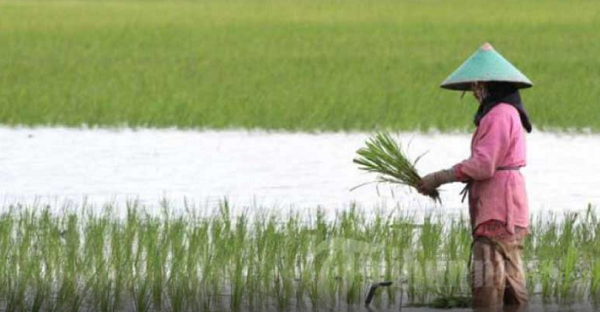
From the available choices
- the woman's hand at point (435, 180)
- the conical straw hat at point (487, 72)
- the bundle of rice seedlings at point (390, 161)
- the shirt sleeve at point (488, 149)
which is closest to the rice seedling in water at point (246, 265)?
the bundle of rice seedlings at point (390, 161)

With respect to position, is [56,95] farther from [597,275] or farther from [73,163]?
[597,275]

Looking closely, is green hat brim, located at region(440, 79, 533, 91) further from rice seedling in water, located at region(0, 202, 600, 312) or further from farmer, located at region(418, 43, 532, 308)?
rice seedling in water, located at region(0, 202, 600, 312)

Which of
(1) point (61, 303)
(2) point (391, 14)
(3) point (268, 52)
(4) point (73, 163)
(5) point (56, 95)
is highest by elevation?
(2) point (391, 14)

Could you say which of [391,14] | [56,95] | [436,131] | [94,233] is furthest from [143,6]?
[94,233]

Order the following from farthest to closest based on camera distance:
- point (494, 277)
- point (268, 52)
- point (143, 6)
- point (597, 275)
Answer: point (143, 6), point (268, 52), point (597, 275), point (494, 277)

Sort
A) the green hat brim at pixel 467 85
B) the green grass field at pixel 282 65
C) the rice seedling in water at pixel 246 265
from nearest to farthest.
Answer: the green hat brim at pixel 467 85
the rice seedling in water at pixel 246 265
the green grass field at pixel 282 65

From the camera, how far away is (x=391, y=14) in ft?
134

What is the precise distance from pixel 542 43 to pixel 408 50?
2.61 m

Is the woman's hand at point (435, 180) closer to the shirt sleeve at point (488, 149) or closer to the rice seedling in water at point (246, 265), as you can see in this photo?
the shirt sleeve at point (488, 149)

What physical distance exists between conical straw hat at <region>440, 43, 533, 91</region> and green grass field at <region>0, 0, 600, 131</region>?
9.80m

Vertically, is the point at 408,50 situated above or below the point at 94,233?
above

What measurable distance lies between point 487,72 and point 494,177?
0.41 meters

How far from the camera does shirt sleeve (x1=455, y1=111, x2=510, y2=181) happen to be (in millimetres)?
6711

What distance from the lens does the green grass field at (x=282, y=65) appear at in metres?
17.7
